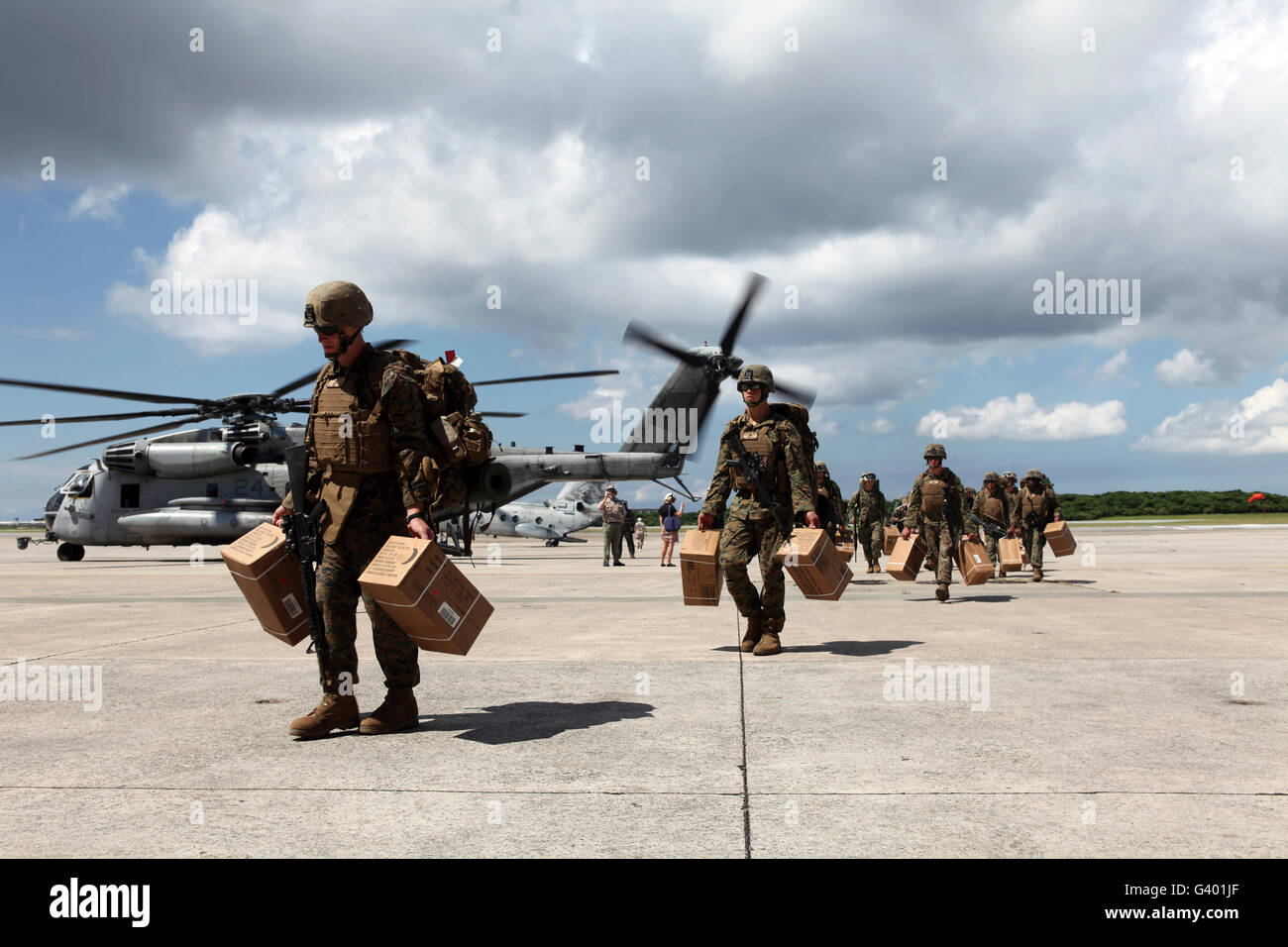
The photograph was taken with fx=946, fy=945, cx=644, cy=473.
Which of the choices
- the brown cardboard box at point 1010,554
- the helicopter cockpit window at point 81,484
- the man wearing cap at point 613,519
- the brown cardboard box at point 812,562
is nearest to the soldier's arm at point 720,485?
the brown cardboard box at point 812,562

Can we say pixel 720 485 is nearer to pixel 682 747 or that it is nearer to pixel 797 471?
pixel 797 471

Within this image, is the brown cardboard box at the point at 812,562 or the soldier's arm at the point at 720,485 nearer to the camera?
the brown cardboard box at the point at 812,562

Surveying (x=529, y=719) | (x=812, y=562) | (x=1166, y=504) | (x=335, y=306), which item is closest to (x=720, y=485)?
(x=812, y=562)

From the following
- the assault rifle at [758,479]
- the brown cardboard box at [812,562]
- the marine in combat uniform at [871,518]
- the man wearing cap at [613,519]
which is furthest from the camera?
the man wearing cap at [613,519]

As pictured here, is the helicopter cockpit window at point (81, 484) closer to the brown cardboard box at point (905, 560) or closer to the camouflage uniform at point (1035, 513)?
the brown cardboard box at point (905, 560)

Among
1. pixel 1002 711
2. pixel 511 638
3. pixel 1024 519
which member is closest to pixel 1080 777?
pixel 1002 711

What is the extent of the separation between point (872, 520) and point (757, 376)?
424 inches

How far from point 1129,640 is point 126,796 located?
6.72 metres

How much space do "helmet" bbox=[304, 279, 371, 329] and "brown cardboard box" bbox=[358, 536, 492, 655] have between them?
1.07 metres

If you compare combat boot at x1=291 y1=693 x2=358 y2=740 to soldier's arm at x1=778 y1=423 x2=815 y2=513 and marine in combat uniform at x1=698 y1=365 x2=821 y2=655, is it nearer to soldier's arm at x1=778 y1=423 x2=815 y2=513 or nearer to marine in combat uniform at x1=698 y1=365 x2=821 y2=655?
marine in combat uniform at x1=698 y1=365 x2=821 y2=655

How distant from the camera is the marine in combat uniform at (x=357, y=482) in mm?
4406

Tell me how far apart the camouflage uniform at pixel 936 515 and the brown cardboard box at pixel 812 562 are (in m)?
4.78

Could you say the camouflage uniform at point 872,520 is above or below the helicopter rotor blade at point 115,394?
below

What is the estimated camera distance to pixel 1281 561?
18297mm
